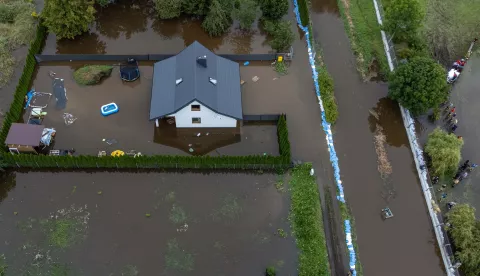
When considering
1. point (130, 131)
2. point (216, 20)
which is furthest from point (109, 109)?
point (216, 20)

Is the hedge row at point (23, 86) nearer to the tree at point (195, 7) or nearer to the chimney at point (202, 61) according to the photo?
the tree at point (195, 7)

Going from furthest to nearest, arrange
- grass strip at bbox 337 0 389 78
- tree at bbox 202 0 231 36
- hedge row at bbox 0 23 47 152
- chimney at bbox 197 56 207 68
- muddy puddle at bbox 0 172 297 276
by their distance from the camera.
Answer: grass strip at bbox 337 0 389 78
tree at bbox 202 0 231 36
chimney at bbox 197 56 207 68
hedge row at bbox 0 23 47 152
muddy puddle at bbox 0 172 297 276

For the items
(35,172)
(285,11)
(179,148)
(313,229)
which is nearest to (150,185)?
(179,148)

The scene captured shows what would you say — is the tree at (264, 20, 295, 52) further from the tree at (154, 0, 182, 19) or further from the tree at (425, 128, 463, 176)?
the tree at (425, 128, 463, 176)

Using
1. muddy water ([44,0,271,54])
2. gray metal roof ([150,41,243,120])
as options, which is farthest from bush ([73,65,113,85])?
gray metal roof ([150,41,243,120])

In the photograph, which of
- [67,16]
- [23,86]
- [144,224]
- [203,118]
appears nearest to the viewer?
[144,224]

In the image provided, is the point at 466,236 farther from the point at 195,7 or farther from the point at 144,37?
the point at 144,37

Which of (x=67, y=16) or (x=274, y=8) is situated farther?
(x=274, y=8)
